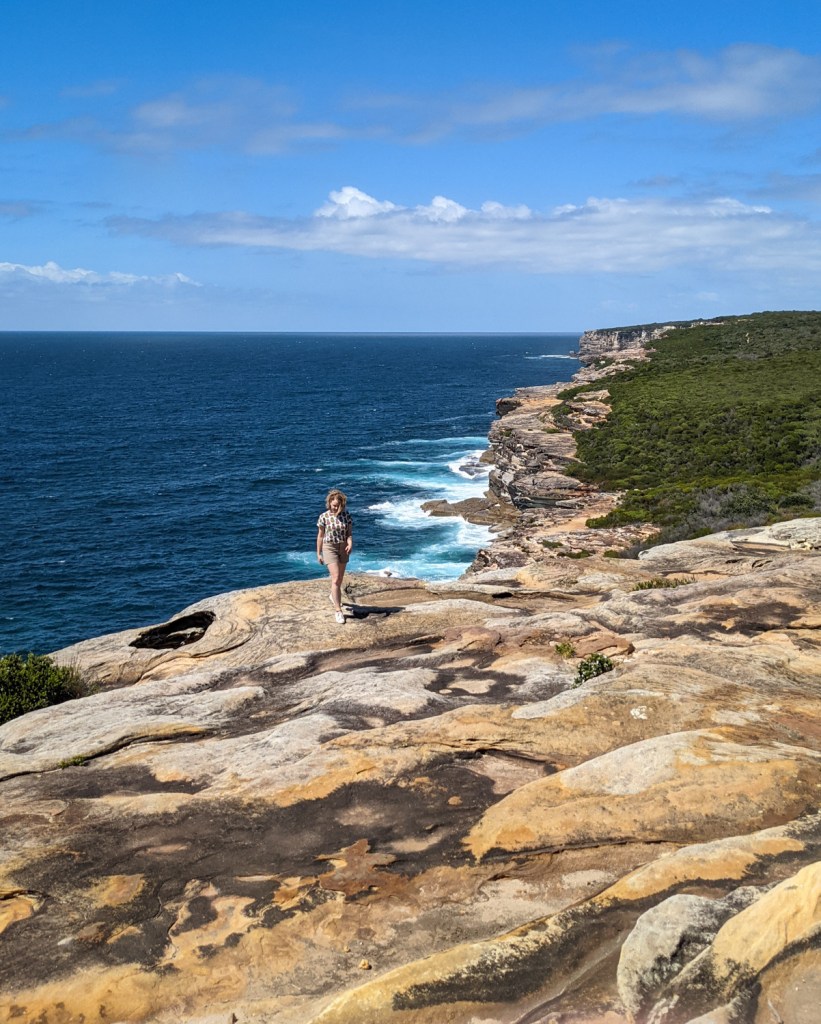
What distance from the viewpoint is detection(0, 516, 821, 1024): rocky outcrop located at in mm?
7480

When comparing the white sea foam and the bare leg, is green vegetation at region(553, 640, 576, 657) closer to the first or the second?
the bare leg

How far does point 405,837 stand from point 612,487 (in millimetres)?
50528

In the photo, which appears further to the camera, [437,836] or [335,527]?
[335,527]

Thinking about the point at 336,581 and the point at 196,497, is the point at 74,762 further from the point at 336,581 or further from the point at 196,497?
the point at 196,497

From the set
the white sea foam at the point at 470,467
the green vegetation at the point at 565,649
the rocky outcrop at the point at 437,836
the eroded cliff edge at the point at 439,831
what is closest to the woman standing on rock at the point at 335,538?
the eroded cliff edge at the point at 439,831

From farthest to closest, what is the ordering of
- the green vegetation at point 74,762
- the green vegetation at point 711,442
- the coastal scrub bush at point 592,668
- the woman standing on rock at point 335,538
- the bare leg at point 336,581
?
the green vegetation at point 711,442 → the bare leg at point 336,581 → the woman standing on rock at point 335,538 → the coastal scrub bush at point 592,668 → the green vegetation at point 74,762

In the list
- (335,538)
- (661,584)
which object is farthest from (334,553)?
(661,584)

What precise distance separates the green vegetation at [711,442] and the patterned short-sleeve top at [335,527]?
26.4m

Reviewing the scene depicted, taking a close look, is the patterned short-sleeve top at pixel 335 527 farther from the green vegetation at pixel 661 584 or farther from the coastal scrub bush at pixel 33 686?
the green vegetation at pixel 661 584

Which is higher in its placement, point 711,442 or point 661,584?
point 711,442

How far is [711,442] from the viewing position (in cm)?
6519

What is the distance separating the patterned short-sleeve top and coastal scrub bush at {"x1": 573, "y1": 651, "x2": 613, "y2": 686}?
22.0 feet

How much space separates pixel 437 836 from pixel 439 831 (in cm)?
10

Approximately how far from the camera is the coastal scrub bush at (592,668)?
14.8 meters
